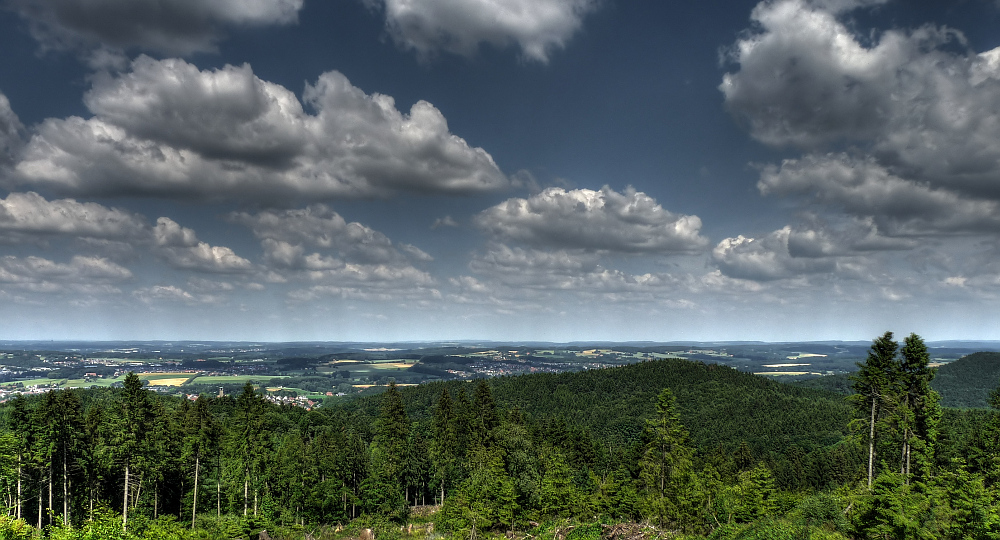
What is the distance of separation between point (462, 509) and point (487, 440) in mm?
23255

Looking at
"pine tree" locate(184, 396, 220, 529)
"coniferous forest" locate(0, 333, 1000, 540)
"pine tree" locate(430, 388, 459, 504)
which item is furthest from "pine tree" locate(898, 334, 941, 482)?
"pine tree" locate(184, 396, 220, 529)

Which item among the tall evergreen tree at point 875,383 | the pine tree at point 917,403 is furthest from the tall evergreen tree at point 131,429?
the pine tree at point 917,403

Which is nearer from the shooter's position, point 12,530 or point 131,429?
point 12,530

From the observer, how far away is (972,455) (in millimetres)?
57812

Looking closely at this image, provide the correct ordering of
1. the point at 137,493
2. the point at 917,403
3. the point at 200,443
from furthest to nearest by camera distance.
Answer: the point at 200,443 < the point at 137,493 < the point at 917,403

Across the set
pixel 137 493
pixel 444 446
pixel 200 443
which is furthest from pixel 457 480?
pixel 137 493

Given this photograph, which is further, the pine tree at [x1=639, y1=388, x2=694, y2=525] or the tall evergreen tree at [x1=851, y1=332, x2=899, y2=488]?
the pine tree at [x1=639, y1=388, x2=694, y2=525]

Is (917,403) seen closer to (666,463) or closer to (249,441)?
(666,463)

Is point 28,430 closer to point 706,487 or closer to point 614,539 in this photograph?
point 614,539

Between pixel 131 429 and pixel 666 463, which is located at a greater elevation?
pixel 131 429

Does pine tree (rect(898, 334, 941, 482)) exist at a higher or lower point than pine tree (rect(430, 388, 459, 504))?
higher

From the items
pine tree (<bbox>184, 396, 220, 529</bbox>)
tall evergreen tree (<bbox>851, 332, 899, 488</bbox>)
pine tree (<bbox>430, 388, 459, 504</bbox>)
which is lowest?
pine tree (<bbox>430, 388, 459, 504</bbox>)

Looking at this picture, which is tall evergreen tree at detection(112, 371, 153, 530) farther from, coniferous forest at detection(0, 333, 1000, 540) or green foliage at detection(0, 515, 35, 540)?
green foliage at detection(0, 515, 35, 540)

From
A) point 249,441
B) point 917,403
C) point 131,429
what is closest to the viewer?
point 917,403
